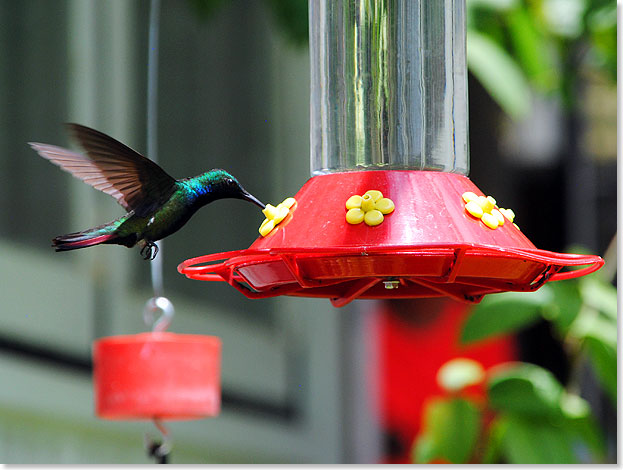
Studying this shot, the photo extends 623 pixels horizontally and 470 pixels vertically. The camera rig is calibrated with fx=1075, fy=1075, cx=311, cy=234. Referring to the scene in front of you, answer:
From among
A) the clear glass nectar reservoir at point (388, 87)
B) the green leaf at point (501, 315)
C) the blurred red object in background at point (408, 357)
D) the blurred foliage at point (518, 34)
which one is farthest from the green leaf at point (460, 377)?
the blurred red object in background at point (408, 357)

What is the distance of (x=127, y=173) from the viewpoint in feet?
5.65

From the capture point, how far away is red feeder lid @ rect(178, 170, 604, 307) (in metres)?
1.50

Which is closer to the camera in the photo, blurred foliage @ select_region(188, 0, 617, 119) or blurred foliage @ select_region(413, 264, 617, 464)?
blurred foliage @ select_region(413, 264, 617, 464)

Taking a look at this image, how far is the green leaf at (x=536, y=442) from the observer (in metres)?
3.11

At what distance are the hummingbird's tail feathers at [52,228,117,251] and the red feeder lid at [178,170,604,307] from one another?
14 cm

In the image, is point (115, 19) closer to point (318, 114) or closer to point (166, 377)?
point (166, 377)

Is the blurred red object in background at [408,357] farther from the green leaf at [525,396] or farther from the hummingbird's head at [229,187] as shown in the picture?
the hummingbird's head at [229,187]

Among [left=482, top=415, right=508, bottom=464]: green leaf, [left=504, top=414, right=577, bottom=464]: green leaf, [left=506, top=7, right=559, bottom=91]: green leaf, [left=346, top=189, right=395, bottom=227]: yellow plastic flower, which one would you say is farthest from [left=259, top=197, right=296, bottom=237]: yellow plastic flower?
[left=506, top=7, right=559, bottom=91]: green leaf

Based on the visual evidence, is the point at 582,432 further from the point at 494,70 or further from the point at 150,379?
the point at 150,379

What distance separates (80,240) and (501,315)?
175 centimetres

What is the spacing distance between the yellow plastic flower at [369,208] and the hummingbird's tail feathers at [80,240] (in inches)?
15.1

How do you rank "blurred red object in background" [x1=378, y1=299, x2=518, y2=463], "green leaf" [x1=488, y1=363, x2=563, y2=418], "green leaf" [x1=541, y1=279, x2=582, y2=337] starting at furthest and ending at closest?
"blurred red object in background" [x1=378, y1=299, x2=518, y2=463]
"green leaf" [x1=488, y1=363, x2=563, y2=418]
"green leaf" [x1=541, y1=279, x2=582, y2=337]

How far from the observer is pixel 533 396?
3.21 meters

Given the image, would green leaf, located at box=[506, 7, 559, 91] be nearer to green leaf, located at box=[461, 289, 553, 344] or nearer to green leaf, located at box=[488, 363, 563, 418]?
green leaf, located at box=[461, 289, 553, 344]
